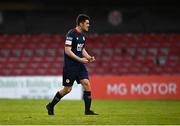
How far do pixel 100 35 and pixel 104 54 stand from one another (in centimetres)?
121

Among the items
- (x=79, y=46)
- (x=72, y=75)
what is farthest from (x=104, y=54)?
(x=72, y=75)

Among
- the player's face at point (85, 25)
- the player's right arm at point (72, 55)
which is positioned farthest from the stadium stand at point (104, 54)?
the player's right arm at point (72, 55)

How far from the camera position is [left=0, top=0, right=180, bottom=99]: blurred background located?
30.2 meters

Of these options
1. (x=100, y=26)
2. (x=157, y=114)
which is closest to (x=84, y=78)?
(x=157, y=114)

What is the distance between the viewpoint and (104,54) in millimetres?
30922

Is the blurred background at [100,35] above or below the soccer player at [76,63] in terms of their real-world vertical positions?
above

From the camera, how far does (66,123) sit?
1309 cm

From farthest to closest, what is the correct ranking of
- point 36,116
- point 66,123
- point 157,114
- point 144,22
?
point 144,22 < point 157,114 < point 36,116 < point 66,123

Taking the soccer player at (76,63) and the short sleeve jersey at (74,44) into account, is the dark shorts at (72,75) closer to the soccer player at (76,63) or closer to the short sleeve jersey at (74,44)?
the soccer player at (76,63)

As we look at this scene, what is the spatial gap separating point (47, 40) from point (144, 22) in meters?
4.62

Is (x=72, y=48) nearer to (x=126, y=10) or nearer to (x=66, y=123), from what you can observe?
(x=66, y=123)

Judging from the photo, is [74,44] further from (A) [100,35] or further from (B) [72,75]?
(A) [100,35]

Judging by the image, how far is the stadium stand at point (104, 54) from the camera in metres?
30.0

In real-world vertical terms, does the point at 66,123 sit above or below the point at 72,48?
below
